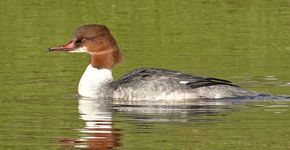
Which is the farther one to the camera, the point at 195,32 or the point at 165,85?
the point at 195,32

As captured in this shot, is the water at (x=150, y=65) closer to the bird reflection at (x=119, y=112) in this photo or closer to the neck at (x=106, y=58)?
the bird reflection at (x=119, y=112)

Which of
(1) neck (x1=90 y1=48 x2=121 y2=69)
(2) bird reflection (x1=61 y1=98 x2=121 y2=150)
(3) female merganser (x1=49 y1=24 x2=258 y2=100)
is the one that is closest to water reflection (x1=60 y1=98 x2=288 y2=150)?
(2) bird reflection (x1=61 y1=98 x2=121 y2=150)

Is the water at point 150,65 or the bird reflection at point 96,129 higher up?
the water at point 150,65

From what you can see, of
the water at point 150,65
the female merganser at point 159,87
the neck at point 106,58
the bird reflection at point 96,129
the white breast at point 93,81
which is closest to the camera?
the bird reflection at point 96,129

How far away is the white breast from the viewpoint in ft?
59.8

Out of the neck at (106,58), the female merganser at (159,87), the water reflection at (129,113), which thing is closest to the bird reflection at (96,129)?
the water reflection at (129,113)

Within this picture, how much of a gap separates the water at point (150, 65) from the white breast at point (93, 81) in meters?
0.25

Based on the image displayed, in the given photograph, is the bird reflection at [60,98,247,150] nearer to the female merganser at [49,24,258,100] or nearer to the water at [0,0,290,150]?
the water at [0,0,290,150]

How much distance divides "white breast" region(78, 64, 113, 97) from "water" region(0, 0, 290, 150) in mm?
250

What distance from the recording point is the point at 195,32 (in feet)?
76.1

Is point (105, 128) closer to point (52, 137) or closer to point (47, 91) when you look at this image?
point (52, 137)

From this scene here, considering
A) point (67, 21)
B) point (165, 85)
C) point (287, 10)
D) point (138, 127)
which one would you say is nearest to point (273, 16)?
point (287, 10)

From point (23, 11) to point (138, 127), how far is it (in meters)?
10.6

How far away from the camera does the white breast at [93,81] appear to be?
718 inches
